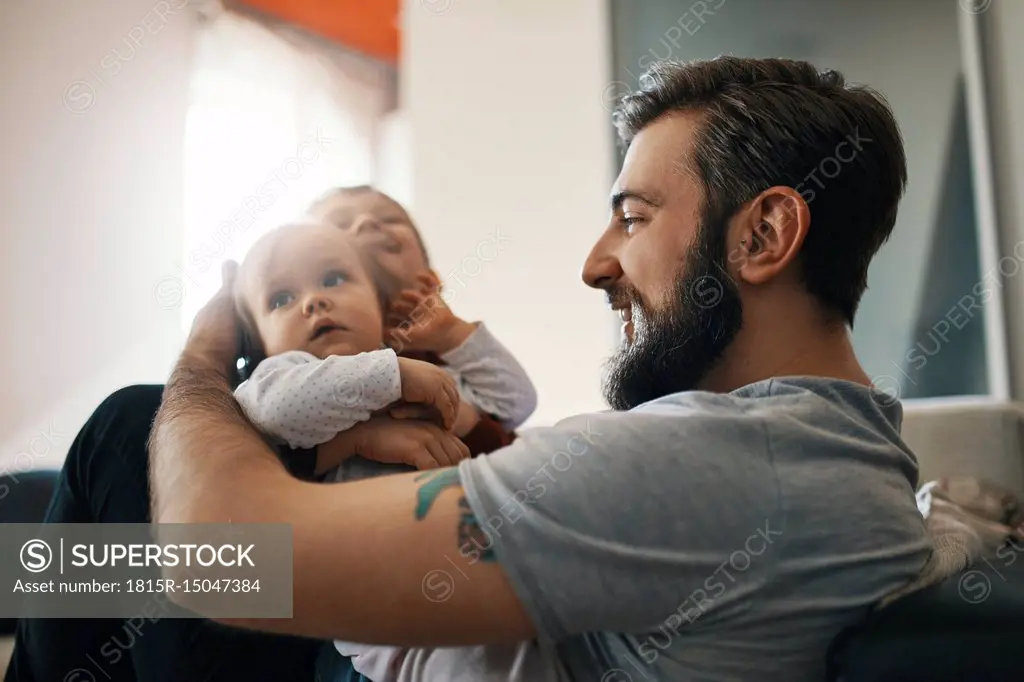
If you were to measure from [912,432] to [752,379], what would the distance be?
1004mm

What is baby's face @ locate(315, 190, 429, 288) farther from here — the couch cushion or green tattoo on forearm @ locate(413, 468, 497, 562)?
the couch cushion

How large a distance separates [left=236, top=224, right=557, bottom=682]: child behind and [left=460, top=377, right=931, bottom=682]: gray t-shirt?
13 cm

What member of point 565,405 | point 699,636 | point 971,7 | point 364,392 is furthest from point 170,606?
point 971,7

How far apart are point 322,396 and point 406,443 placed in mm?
96

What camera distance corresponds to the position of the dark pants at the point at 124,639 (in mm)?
856

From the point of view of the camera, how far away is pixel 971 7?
1.78m

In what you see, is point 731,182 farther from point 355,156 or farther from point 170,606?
point 355,156

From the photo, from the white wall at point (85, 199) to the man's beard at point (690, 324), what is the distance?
123 centimetres

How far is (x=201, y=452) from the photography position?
0.68m

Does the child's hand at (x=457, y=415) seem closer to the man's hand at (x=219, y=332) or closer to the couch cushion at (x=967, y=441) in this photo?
the man's hand at (x=219, y=332)

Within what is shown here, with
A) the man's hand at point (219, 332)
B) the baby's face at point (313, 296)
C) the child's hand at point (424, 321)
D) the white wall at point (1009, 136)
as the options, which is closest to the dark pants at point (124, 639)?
the man's hand at point (219, 332)

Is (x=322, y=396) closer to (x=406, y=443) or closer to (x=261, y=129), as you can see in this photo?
(x=406, y=443)

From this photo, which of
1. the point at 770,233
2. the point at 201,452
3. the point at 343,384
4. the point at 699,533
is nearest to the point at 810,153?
the point at 770,233

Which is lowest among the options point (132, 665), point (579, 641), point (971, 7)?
point (132, 665)
